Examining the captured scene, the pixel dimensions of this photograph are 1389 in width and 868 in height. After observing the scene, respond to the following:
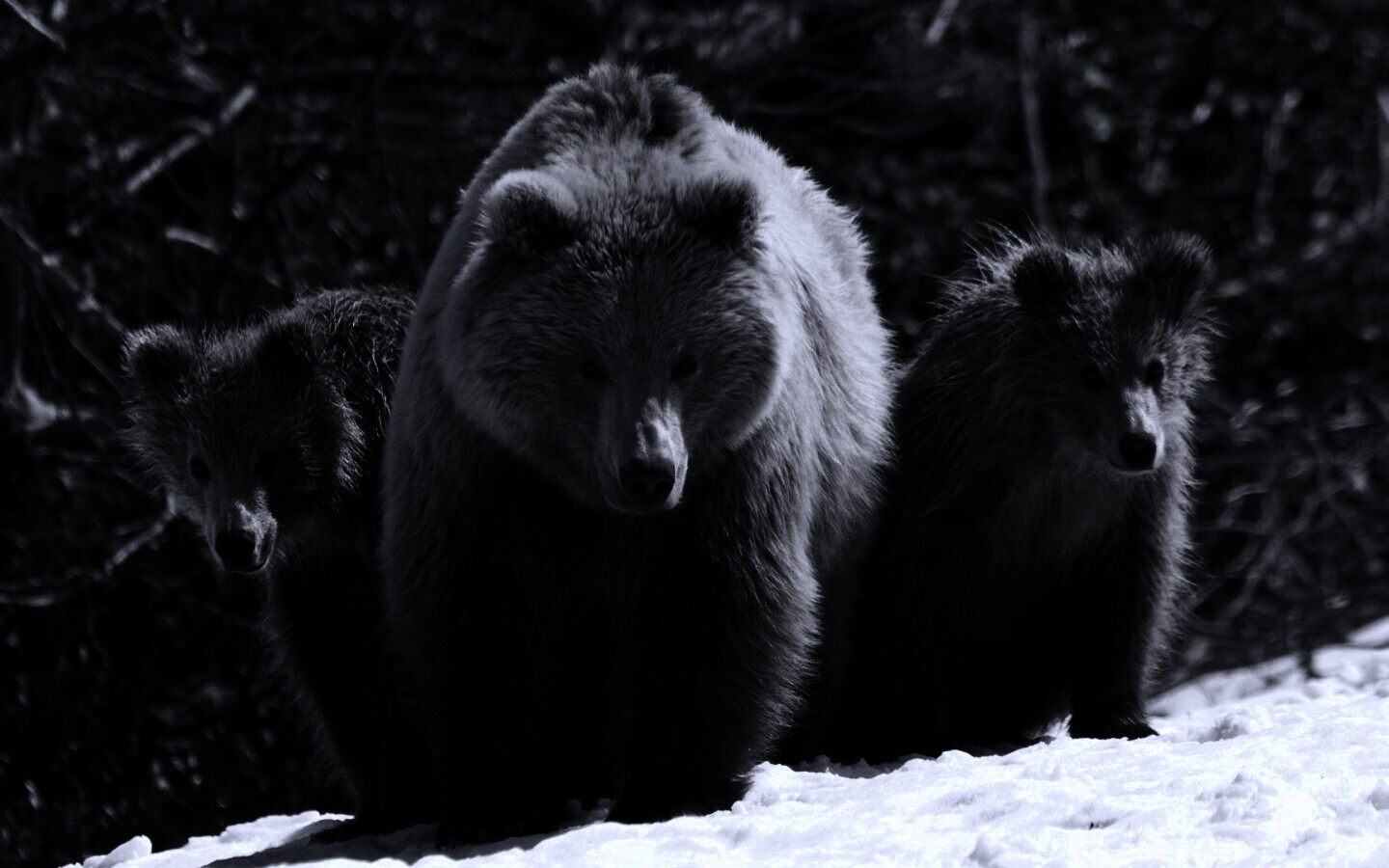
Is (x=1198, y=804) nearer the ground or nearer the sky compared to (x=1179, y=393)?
nearer the ground

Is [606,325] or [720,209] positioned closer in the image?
[606,325]

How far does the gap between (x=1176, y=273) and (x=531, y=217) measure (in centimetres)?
228

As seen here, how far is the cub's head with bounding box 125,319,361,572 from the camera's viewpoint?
15.9 feet

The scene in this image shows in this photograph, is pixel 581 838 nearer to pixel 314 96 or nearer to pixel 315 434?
pixel 315 434

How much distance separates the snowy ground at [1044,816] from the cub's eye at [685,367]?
113cm

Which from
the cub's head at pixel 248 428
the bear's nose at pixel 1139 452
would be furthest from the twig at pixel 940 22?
the cub's head at pixel 248 428

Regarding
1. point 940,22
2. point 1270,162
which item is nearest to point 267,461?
point 940,22

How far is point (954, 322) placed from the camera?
19.3 ft

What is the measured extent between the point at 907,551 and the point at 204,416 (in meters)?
2.20

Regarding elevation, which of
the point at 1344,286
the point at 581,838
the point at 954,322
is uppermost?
the point at 1344,286

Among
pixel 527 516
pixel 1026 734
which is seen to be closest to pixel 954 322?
pixel 1026 734

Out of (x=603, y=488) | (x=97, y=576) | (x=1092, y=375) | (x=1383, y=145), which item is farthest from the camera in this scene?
(x=1383, y=145)

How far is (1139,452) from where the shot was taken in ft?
16.7

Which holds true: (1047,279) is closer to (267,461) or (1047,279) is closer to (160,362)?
(267,461)
